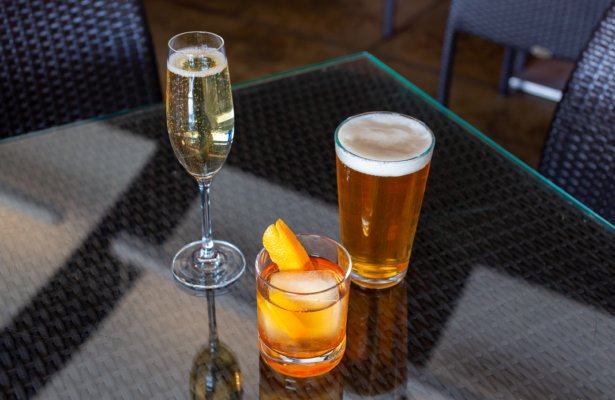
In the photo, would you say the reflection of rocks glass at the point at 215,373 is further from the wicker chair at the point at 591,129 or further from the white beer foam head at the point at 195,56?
the wicker chair at the point at 591,129

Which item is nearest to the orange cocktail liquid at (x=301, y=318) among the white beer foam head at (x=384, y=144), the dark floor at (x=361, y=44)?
the white beer foam head at (x=384, y=144)

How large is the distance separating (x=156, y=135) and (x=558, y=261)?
1.58 ft

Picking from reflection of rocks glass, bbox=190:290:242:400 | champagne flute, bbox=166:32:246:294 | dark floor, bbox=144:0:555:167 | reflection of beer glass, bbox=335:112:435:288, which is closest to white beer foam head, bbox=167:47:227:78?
champagne flute, bbox=166:32:246:294

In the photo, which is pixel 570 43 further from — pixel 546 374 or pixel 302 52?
pixel 546 374

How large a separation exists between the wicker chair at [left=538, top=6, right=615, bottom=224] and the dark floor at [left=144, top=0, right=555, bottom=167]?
3.00 feet

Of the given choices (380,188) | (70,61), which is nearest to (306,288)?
(380,188)

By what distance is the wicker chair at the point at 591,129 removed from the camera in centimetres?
107

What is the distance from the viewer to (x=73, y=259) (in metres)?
0.77

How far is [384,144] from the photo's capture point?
71 cm

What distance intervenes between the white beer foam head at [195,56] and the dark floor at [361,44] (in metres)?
1.45

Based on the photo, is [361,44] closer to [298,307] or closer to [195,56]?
[195,56]

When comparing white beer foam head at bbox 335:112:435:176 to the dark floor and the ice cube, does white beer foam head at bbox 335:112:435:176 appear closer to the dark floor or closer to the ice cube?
the ice cube

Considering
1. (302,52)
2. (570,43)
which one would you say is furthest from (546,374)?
(302,52)

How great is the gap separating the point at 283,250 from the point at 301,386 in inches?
4.4
